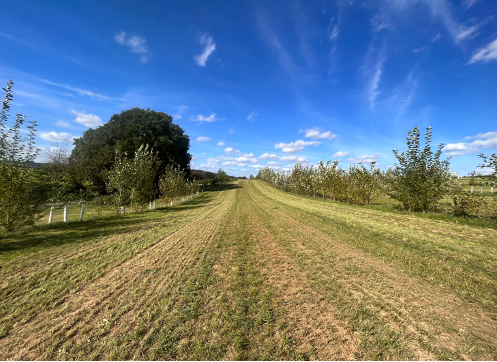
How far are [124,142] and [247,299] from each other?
34229 millimetres

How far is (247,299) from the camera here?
415cm

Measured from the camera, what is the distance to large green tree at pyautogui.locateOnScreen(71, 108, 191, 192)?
31.8m

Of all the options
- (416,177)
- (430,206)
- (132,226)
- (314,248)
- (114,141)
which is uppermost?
(114,141)

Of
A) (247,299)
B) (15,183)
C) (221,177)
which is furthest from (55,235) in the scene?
(221,177)

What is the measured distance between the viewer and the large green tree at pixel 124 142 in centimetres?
3180

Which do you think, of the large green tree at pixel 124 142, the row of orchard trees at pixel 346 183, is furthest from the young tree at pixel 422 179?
the large green tree at pixel 124 142

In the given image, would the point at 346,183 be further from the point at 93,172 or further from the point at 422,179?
the point at 93,172

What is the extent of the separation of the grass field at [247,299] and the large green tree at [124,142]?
27.9 meters

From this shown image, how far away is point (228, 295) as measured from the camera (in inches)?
169

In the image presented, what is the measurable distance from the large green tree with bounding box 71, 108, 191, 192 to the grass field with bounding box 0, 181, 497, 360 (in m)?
27.9

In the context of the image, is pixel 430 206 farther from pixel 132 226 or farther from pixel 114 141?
pixel 114 141

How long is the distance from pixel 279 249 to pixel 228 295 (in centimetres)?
342

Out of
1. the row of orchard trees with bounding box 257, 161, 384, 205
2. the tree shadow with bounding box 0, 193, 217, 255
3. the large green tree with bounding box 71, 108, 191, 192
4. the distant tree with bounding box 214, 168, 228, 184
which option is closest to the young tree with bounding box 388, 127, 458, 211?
the row of orchard trees with bounding box 257, 161, 384, 205

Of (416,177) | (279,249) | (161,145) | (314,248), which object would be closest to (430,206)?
(416,177)
